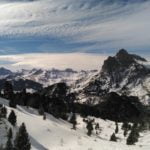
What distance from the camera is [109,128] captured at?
422ft

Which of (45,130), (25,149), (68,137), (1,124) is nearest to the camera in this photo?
(25,149)

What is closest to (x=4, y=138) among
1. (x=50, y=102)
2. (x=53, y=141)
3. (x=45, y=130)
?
(x=53, y=141)

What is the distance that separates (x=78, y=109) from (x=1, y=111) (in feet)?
349

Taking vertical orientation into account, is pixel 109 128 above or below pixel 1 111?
below

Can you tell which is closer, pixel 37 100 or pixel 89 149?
pixel 89 149

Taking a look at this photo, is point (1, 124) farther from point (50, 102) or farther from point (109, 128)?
point (50, 102)

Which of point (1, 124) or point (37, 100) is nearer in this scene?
point (1, 124)

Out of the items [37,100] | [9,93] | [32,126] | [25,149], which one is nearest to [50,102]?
[37,100]

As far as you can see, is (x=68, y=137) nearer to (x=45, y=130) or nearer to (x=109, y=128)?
(x=45, y=130)

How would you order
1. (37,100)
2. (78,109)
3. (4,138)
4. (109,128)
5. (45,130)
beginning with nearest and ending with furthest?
(4,138) → (45,130) → (109,128) → (37,100) → (78,109)

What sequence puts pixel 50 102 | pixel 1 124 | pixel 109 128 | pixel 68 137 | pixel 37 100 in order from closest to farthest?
pixel 1 124 < pixel 68 137 < pixel 109 128 < pixel 37 100 < pixel 50 102

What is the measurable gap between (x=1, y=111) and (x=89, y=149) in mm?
27968

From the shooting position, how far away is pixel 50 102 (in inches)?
6270

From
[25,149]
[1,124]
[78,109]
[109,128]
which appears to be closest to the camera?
[25,149]
